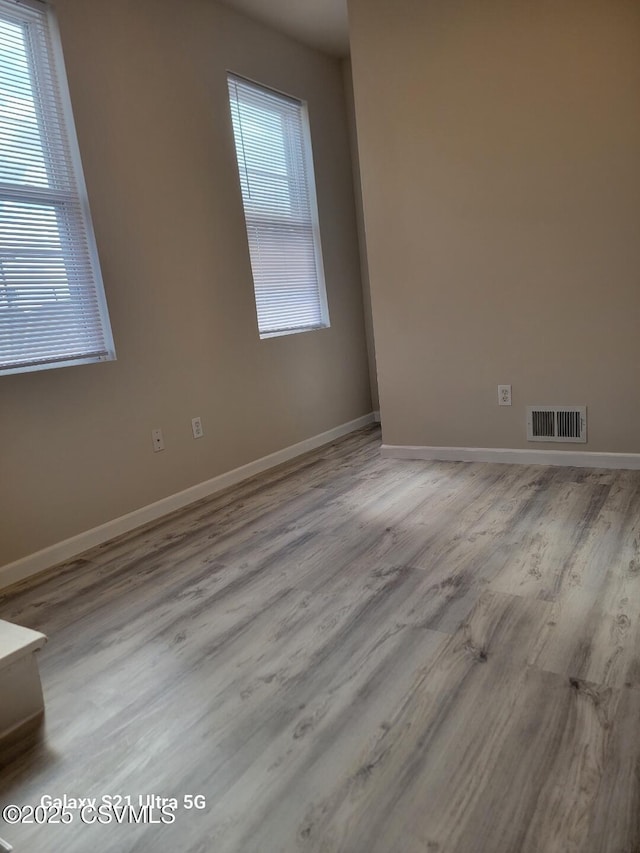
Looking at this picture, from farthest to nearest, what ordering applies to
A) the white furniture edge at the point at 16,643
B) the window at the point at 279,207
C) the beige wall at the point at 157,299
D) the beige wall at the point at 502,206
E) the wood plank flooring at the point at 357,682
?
the window at the point at 279,207, the beige wall at the point at 502,206, the beige wall at the point at 157,299, the white furniture edge at the point at 16,643, the wood plank flooring at the point at 357,682

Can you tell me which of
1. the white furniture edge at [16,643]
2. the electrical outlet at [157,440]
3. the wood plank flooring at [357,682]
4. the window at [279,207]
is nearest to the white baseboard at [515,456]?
the wood plank flooring at [357,682]

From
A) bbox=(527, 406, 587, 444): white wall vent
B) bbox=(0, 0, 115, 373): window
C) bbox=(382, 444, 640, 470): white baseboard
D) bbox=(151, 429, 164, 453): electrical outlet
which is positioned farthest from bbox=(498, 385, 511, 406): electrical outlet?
bbox=(0, 0, 115, 373): window

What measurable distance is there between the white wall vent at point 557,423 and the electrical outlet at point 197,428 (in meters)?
1.87

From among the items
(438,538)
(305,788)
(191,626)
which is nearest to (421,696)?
(305,788)

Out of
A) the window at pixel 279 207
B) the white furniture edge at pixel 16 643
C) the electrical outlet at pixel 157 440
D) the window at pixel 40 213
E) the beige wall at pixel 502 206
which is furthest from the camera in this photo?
the window at pixel 279 207

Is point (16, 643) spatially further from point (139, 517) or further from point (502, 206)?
point (502, 206)

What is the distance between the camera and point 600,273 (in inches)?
117

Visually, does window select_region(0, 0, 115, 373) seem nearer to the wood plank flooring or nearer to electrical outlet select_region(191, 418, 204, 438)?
electrical outlet select_region(191, 418, 204, 438)

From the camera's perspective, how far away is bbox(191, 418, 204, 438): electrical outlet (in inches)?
131

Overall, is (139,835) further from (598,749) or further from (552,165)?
(552,165)

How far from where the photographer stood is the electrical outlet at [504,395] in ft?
10.9

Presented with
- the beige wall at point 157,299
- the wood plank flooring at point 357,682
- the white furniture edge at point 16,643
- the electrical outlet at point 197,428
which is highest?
the beige wall at point 157,299

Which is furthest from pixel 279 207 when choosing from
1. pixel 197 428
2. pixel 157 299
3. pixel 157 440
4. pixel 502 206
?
pixel 157 440

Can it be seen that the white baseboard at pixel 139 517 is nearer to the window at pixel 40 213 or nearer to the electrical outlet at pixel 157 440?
the electrical outlet at pixel 157 440
